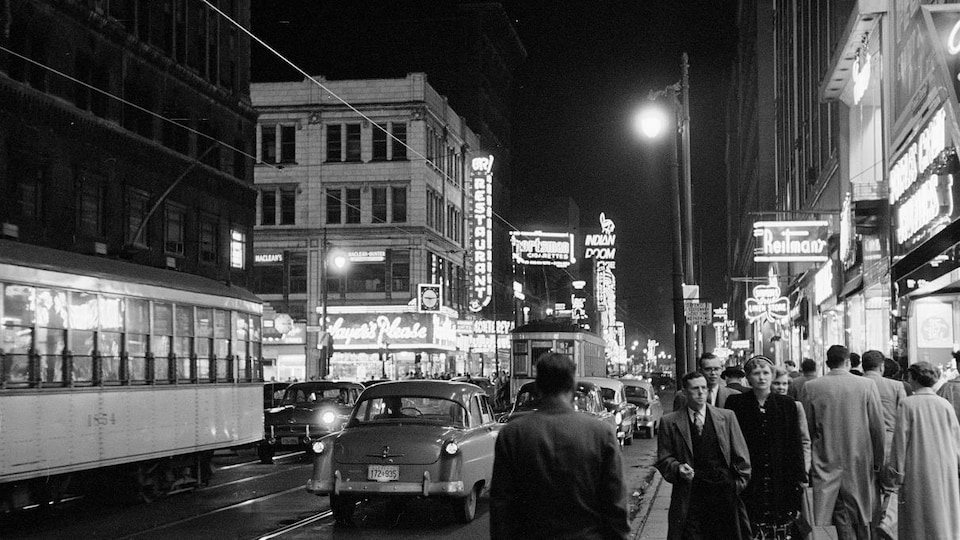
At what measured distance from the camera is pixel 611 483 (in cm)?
552

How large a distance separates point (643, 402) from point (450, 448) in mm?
20038

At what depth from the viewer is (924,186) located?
17328mm

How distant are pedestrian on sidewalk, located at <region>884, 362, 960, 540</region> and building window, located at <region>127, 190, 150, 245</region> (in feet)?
108

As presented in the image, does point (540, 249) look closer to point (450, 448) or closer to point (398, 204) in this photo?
point (398, 204)

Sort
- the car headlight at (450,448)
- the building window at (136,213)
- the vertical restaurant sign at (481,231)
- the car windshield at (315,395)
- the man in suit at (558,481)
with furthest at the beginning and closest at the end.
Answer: the vertical restaurant sign at (481,231) < the building window at (136,213) < the car windshield at (315,395) < the car headlight at (450,448) < the man in suit at (558,481)

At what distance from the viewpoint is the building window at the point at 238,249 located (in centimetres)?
4736

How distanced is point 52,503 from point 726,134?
13540cm

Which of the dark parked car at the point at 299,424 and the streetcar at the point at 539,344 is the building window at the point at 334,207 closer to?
the streetcar at the point at 539,344

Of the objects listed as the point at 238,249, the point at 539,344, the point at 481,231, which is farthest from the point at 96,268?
the point at 481,231

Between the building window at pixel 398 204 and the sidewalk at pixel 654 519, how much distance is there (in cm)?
5103

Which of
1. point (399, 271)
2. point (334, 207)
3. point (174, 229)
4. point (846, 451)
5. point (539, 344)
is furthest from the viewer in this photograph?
point (334, 207)

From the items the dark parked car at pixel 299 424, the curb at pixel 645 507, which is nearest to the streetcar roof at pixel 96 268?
the dark parked car at pixel 299 424

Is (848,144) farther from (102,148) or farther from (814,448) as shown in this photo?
(102,148)

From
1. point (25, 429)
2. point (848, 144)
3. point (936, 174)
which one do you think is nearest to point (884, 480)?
point (936, 174)
